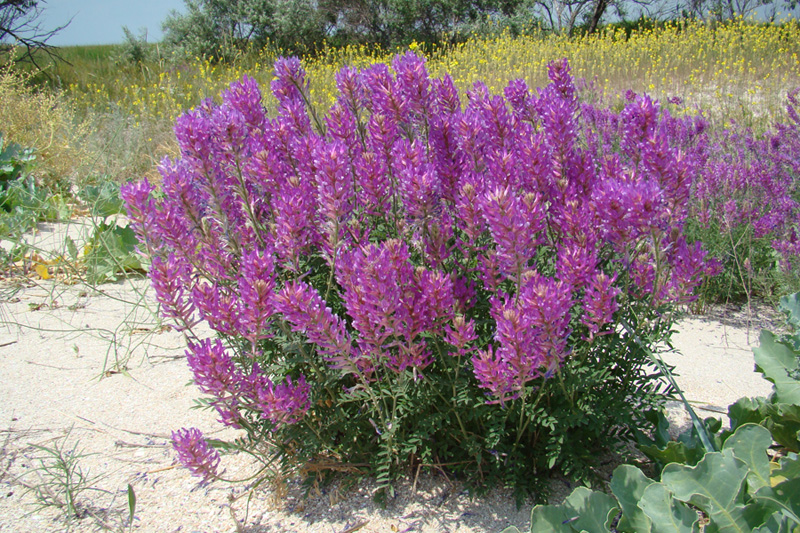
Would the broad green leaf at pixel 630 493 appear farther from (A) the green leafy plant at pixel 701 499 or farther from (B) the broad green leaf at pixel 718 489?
(B) the broad green leaf at pixel 718 489

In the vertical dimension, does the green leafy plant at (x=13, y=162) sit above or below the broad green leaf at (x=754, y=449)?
above

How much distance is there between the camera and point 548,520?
1680 millimetres

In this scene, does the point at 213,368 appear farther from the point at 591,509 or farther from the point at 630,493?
the point at 630,493

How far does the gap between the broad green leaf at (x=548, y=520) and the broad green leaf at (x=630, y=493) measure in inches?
7.5

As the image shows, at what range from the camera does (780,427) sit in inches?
86.0

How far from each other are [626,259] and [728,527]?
80cm

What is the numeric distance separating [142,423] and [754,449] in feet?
8.65

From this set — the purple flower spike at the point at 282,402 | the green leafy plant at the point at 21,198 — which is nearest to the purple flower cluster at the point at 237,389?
the purple flower spike at the point at 282,402

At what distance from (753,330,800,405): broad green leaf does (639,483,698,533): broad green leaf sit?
878mm

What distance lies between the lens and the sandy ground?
83.8 inches

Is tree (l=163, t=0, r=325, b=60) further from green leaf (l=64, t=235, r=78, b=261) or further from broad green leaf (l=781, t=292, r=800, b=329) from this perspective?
broad green leaf (l=781, t=292, r=800, b=329)

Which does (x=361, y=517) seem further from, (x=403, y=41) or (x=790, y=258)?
(x=403, y=41)

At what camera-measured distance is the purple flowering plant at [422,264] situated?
1.60 meters

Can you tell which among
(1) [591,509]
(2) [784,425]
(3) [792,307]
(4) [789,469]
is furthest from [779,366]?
(1) [591,509]
